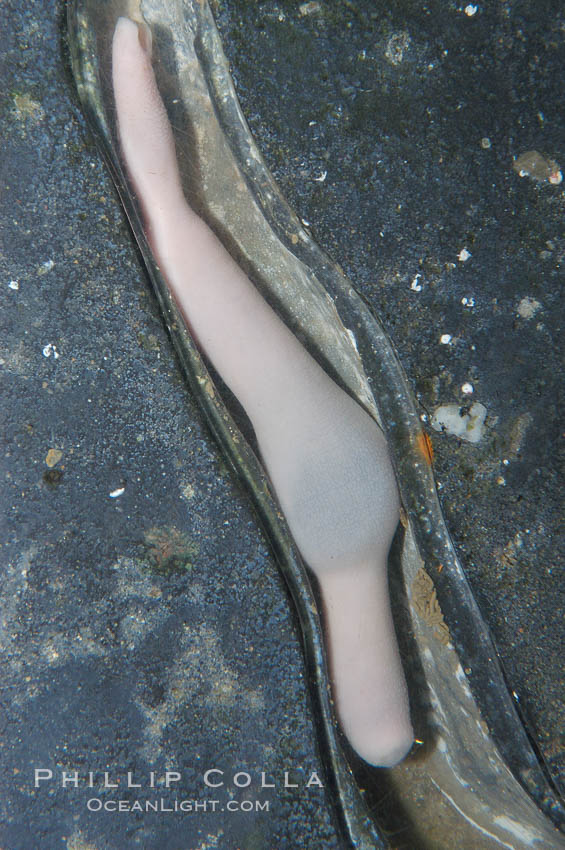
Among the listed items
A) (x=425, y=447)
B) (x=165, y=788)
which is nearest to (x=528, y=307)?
(x=425, y=447)

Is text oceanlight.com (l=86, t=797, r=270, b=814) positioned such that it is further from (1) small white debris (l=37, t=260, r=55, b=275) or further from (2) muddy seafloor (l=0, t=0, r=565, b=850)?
(1) small white debris (l=37, t=260, r=55, b=275)

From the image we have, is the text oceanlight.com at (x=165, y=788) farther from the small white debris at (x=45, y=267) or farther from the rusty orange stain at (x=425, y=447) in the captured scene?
the small white debris at (x=45, y=267)

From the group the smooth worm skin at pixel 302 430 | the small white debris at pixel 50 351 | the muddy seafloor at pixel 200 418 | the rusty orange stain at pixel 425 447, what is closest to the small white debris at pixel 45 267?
the muddy seafloor at pixel 200 418

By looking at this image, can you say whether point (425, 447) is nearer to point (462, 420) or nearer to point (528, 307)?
point (462, 420)

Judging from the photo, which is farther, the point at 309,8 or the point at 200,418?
the point at 200,418

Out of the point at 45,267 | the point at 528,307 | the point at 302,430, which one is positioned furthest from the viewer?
the point at 302,430

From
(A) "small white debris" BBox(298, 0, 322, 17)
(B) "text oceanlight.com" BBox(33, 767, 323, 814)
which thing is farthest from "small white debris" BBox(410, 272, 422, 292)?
(B) "text oceanlight.com" BBox(33, 767, 323, 814)

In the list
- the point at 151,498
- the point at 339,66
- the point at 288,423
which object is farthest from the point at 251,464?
the point at 339,66
